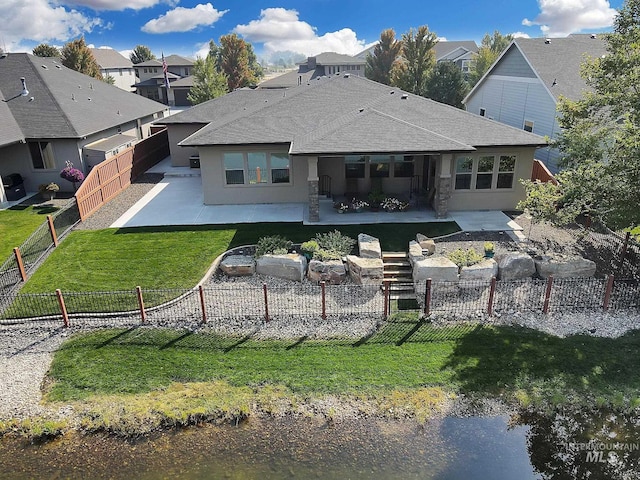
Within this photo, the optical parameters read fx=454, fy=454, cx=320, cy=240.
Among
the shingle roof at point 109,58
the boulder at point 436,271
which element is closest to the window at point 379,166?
the boulder at point 436,271

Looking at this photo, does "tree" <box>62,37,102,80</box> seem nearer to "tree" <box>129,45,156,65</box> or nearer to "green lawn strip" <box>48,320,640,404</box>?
"green lawn strip" <box>48,320,640,404</box>

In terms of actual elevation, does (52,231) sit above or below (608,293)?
above

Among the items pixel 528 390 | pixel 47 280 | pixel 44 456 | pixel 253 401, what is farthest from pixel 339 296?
pixel 47 280

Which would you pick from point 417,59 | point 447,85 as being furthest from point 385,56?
point 447,85

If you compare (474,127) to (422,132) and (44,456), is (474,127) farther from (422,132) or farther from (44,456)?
(44,456)

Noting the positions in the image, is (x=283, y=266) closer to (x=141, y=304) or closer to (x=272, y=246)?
(x=272, y=246)

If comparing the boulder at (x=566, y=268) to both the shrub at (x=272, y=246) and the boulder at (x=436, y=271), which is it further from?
the shrub at (x=272, y=246)

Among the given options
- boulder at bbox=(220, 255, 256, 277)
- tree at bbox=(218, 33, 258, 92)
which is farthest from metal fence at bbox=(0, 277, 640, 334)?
tree at bbox=(218, 33, 258, 92)
